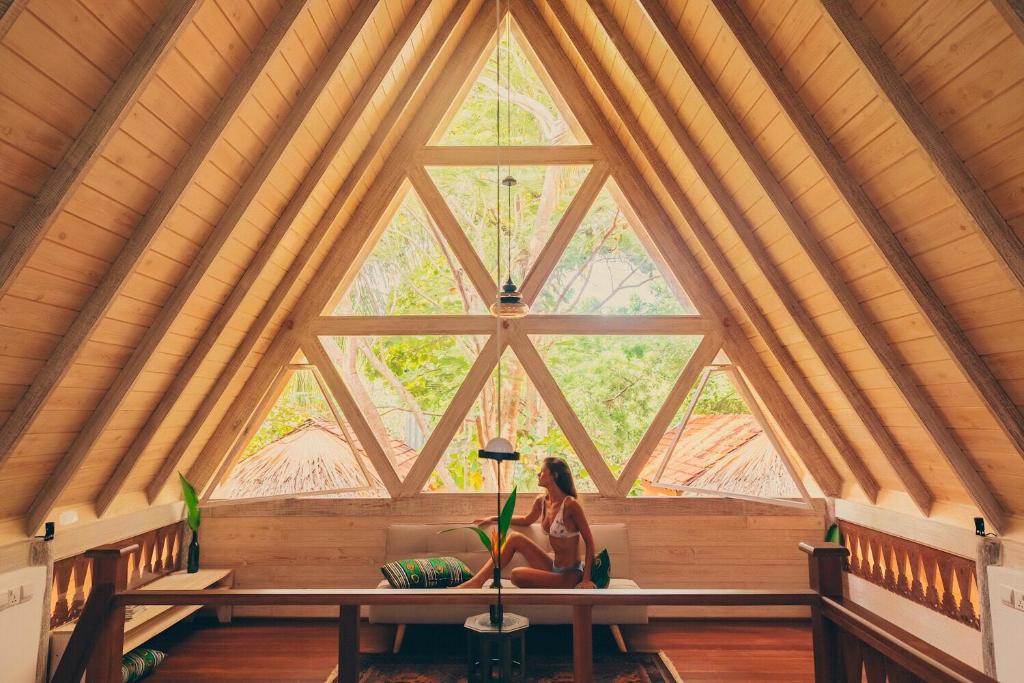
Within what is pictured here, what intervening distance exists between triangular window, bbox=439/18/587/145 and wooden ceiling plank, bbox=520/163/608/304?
1.12 ft

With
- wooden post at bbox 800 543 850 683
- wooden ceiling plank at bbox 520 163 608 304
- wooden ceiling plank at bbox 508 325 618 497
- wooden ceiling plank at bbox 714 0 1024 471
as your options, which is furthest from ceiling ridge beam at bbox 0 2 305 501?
wooden post at bbox 800 543 850 683

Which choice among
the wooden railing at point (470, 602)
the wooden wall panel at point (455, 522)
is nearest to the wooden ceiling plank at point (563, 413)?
the wooden wall panel at point (455, 522)

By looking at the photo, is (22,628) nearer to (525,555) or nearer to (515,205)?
(525,555)

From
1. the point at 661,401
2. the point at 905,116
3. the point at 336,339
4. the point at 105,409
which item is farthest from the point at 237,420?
the point at 905,116

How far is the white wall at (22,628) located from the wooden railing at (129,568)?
14 centimetres

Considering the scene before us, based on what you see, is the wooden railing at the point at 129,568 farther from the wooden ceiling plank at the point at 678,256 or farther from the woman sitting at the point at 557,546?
the wooden ceiling plank at the point at 678,256

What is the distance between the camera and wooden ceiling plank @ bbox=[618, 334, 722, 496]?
470cm

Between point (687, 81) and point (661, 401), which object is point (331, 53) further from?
point (661, 401)

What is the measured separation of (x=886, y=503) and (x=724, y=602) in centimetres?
250

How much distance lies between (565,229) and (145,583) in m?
3.76

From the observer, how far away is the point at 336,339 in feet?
15.9

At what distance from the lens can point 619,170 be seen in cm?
471

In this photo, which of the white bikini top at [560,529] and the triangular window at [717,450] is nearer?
the white bikini top at [560,529]

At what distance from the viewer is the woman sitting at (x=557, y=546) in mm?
3889
